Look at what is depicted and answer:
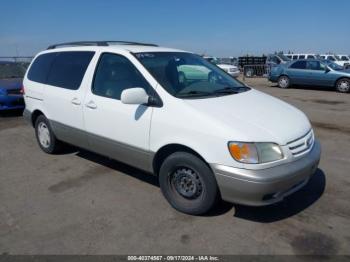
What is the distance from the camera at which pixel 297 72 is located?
16109 millimetres

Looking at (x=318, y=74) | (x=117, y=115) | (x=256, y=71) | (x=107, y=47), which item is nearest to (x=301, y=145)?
(x=117, y=115)

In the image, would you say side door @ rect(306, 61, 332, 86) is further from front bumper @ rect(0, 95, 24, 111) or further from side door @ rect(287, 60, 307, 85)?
front bumper @ rect(0, 95, 24, 111)

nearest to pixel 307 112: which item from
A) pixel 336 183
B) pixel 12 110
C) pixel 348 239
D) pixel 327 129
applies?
pixel 327 129

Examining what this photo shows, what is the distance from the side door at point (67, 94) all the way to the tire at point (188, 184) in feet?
5.19

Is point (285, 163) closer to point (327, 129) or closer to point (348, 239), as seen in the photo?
point (348, 239)

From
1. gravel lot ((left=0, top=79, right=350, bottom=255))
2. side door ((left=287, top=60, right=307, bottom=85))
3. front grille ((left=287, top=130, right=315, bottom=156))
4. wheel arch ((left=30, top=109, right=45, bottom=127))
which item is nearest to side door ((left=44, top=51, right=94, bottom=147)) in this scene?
wheel arch ((left=30, top=109, right=45, bottom=127))

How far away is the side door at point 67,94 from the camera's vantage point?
181 inches

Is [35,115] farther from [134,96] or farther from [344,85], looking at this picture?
[344,85]

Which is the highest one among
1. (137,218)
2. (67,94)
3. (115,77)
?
(115,77)

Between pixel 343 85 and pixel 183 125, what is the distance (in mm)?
13605

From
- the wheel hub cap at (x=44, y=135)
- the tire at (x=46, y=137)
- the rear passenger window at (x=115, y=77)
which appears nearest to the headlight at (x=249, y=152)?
the rear passenger window at (x=115, y=77)

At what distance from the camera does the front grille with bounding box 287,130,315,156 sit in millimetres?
3268

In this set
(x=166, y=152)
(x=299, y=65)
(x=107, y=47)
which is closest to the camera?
(x=166, y=152)

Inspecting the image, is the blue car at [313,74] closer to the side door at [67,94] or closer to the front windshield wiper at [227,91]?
the front windshield wiper at [227,91]
